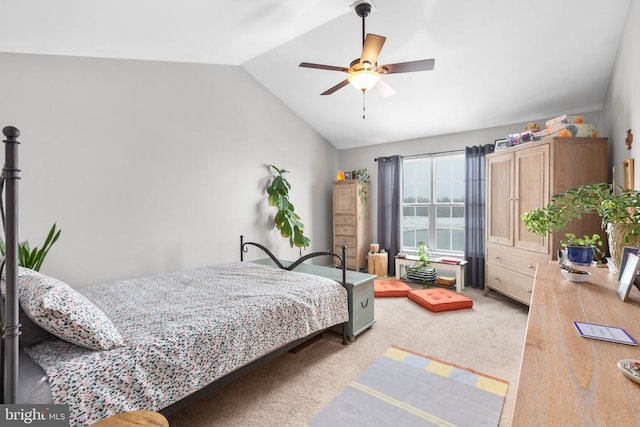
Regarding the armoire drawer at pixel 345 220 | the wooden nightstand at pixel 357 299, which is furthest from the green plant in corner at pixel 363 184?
the wooden nightstand at pixel 357 299

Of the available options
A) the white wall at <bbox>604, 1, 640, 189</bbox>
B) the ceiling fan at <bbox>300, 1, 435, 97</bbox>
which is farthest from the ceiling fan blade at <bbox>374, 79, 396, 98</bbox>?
the white wall at <bbox>604, 1, 640, 189</bbox>

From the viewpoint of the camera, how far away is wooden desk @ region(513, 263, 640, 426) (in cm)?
59

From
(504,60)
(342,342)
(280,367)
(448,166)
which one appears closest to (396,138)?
(448,166)

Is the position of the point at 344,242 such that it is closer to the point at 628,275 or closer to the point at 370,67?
the point at 370,67

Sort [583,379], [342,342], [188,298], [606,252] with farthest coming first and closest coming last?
[606,252] → [342,342] → [188,298] → [583,379]

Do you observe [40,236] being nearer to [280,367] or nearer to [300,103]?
[280,367]

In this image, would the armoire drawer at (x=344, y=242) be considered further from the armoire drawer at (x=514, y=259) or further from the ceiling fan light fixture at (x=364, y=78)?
the ceiling fan light fixture at (x=364, y=78)

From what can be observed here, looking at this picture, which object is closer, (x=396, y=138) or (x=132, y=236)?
(x=132, y=236)

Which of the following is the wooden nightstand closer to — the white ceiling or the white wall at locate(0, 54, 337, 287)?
the white wall at locate(0, 54, 337, 287)

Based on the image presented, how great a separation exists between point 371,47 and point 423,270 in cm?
323

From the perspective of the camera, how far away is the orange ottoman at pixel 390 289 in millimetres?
3961

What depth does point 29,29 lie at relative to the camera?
1.95 metres

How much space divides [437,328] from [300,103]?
11.6 feet

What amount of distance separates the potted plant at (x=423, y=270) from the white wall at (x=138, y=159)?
2118 mm
